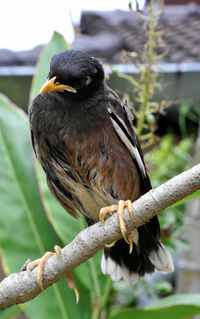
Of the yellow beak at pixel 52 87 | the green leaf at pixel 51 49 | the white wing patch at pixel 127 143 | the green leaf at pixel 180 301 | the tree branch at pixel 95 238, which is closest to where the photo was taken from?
the tree branch at pixel 95 238

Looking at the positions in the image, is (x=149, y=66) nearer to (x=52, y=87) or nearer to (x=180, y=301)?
(x=52, y=87)

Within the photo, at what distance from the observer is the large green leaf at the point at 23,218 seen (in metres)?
2.56

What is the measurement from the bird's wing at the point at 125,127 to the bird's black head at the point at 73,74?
0.39 feet

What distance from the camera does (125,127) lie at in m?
2.24

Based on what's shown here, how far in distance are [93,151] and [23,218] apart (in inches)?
25.9

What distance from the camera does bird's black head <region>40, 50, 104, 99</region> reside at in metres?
1.93

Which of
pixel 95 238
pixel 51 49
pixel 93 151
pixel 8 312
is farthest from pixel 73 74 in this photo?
pixel 8 312

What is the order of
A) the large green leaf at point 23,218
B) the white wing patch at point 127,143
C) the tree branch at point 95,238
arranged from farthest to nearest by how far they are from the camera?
the large green leaf at point 23,218 → the white wing patch at point 127,143 → the tree branch at point 95,238

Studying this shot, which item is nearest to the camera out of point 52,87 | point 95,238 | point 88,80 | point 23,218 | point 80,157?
point 95,238

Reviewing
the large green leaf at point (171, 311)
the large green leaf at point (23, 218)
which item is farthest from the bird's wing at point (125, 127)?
the large green leaf at point (23, 218)

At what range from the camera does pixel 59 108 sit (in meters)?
2.18

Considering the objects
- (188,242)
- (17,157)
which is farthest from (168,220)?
(17,157)

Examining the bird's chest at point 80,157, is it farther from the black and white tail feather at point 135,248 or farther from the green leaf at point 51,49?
the green leaf at point 51,49

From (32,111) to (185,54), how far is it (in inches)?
55.5
